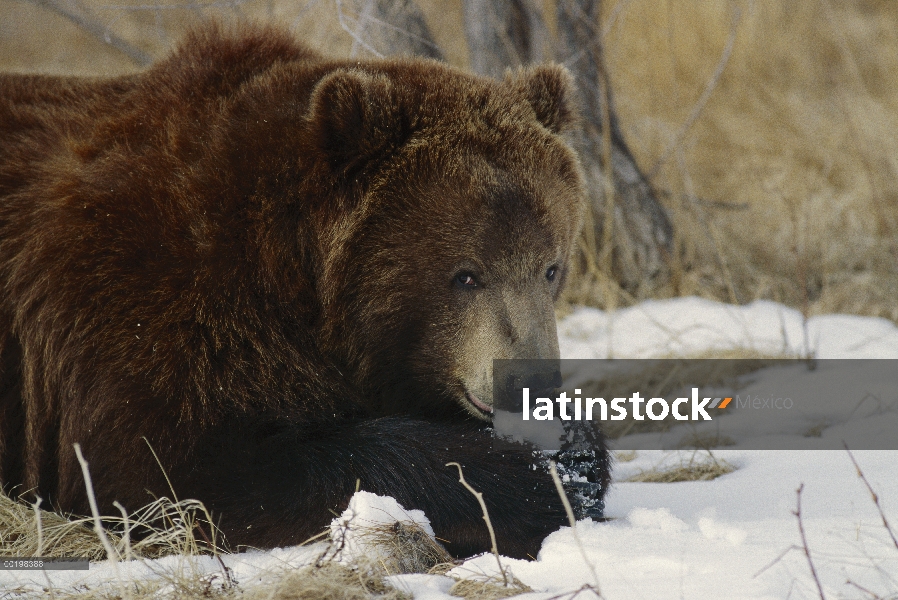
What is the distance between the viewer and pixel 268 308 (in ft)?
11.2

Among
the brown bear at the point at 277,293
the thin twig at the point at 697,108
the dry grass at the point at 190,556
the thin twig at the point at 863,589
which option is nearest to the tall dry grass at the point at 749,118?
the thin twig at the point at 697,108

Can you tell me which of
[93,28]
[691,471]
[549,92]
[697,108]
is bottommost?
[691,471]

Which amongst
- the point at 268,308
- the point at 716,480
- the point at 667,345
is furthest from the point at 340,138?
the point at 667,345

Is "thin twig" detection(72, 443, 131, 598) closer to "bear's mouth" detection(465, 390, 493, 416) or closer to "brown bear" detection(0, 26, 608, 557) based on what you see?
"brown bear" detection(0, 26, 608, 557)

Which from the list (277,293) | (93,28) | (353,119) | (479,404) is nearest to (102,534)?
(277,293)

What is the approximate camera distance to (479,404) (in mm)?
3570

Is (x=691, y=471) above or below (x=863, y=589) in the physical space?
above

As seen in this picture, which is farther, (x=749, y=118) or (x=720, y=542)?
A: (x=749, y=118)

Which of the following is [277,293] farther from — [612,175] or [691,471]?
[612,175]

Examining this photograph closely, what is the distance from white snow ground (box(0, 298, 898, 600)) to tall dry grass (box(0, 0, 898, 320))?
10.00ft

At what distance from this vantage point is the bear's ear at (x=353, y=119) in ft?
11.1

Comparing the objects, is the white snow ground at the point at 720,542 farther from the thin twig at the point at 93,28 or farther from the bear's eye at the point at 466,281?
the thin twig at the point at 93,28

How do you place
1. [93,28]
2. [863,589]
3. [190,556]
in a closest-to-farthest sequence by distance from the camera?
[863,589]
[190,556]
[93,28]

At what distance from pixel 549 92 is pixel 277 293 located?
1.61 m
